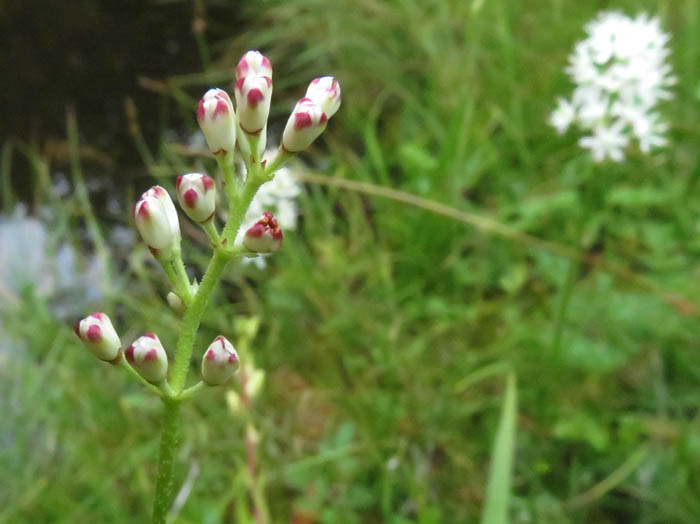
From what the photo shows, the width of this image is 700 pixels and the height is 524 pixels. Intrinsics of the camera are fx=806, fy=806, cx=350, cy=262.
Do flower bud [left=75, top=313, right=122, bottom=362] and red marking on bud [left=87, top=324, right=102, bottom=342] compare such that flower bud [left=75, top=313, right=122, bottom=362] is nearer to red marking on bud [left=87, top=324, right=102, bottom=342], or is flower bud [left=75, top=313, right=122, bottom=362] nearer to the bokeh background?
red marking on bud [left=87, top=324, right=102, bottom=342]

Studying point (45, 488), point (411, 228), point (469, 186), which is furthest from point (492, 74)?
point (45, 488)

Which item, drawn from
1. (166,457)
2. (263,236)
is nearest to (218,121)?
(263,236)

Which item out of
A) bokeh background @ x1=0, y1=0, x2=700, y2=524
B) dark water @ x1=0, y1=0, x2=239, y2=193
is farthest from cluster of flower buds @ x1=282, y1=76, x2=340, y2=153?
dark water @ x1=0, y1=0, x2=239, y2=193

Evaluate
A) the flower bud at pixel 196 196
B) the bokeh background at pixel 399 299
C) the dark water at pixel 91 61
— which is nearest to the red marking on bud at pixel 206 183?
the flower bud at pixel 196 196

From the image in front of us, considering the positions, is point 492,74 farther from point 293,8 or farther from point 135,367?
point 135,367

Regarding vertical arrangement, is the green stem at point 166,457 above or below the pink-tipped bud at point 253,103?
below

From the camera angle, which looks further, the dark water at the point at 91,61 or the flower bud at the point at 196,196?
the dark water at the point at 91,61

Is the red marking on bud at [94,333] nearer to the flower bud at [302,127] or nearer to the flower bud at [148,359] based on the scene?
the flower bud at [148,359]

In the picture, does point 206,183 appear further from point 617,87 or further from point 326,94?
point 617,87
